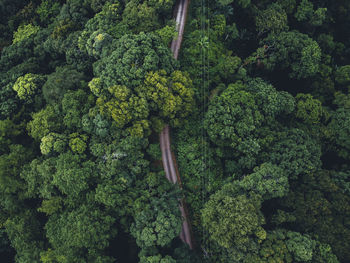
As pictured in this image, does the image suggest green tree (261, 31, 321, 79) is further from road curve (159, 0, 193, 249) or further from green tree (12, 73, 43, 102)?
green tree (12, 73, 43, 102)

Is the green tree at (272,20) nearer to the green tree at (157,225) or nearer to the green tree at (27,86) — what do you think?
the green tree at (157,225)

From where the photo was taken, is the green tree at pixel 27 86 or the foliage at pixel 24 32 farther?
the foliage at pixel 24 32

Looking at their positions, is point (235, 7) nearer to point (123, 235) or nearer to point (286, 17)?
point (286, 17)

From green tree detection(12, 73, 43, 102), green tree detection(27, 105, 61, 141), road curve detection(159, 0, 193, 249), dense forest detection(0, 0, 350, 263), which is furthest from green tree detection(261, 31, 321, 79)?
green tree detection(12, 73, 43, 102)

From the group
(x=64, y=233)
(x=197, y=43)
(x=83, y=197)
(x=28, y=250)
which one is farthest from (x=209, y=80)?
(x=28, y=250)

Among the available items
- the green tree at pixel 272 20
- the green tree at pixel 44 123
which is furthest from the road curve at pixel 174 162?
the green tree at pixel 44 123

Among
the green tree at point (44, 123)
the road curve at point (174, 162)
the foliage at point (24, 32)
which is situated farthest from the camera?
the foliage at point (24, 32)

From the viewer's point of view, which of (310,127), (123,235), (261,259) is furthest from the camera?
(310,127)

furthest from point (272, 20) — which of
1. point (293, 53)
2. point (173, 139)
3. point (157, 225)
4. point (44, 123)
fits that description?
point (44, 123)
